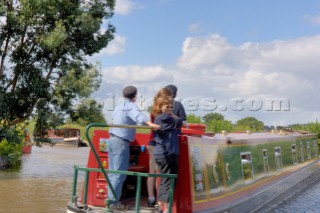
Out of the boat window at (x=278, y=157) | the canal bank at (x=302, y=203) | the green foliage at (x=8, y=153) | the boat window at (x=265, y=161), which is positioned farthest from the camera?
the green foliage at (x=8, y=153)

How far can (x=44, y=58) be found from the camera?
15641 mm

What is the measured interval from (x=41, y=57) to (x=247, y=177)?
10.2 m

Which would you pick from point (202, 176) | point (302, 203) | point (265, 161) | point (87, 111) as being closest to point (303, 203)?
point (302, 203)

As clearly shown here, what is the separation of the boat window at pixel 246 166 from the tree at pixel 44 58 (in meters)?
8.55

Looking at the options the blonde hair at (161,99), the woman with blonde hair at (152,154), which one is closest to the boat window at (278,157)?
the woman with blonde hair at (152,154)

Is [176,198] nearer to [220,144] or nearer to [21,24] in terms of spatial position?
[220,144]

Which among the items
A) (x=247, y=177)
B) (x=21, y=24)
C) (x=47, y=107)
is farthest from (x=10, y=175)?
(x=247, y=177)

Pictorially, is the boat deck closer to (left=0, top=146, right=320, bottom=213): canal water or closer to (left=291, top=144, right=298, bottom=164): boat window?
(left=0, top=146, right=320, bottom=213): canal water

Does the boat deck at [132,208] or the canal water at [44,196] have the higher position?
the boat deck at [132,208]

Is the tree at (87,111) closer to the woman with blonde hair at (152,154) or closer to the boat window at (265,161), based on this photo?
the boat window at (265,161)

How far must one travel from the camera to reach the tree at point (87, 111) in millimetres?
16062

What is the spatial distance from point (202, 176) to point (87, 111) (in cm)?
1084

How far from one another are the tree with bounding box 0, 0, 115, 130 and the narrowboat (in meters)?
8.24

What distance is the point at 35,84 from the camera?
15078 millimetres
